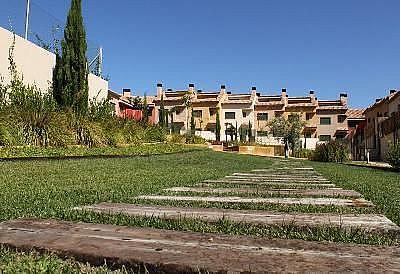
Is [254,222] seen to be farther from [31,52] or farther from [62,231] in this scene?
[31,52]

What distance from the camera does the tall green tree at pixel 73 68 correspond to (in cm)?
1419

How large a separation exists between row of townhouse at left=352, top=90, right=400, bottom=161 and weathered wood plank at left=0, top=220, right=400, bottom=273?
63.4 ft

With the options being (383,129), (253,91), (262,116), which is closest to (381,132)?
(383,129)

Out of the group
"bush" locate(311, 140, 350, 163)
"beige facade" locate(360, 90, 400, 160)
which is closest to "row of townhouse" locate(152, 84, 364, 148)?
"beige facade" locate(360, 90, 400, 160)

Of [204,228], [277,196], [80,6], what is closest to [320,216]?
[204,228]

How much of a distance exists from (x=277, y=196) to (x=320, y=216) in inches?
42.6

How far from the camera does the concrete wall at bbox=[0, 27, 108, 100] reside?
12.6m

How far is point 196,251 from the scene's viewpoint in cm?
137

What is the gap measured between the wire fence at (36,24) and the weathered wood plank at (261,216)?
1239 centimetres

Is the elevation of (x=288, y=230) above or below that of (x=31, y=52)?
below

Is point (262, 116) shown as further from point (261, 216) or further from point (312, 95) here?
point (261, 216)

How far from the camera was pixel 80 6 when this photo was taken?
15492 mm

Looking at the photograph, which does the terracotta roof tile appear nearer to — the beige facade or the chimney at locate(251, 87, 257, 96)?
the chimney at locate(251, 87, 257, 96)

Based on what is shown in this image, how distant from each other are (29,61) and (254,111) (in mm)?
37812
